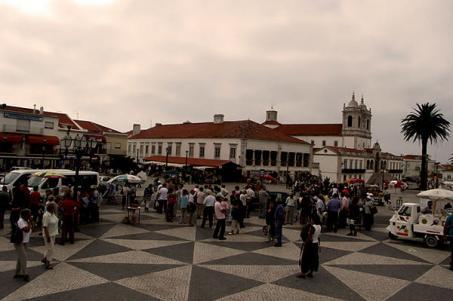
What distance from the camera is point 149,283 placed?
978 centimetres

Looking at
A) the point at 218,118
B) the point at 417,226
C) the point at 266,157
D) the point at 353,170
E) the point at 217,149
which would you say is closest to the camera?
the point at 417,226

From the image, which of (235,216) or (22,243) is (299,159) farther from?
(22,243)

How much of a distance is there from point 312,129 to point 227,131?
60414 millimetres

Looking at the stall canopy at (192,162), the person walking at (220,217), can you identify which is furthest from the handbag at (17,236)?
the stall canopy at (192,162)

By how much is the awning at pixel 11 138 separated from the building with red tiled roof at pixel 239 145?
2219 centimetres

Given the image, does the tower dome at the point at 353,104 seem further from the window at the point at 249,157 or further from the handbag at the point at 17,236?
the handbag at the point at 17,236

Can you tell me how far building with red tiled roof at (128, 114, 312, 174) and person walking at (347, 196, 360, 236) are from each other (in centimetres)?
3651

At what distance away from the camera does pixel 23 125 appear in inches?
1843

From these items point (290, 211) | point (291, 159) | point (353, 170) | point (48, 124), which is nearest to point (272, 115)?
point (353, 170)

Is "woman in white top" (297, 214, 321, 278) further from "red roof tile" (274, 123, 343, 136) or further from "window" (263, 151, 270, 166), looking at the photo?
"red roof tile" (274, 123, 343, 136)

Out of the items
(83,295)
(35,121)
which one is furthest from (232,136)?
(83,295)

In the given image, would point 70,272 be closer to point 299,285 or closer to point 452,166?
point 299,285

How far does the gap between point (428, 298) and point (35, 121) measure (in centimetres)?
4749

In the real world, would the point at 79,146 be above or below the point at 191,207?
above
